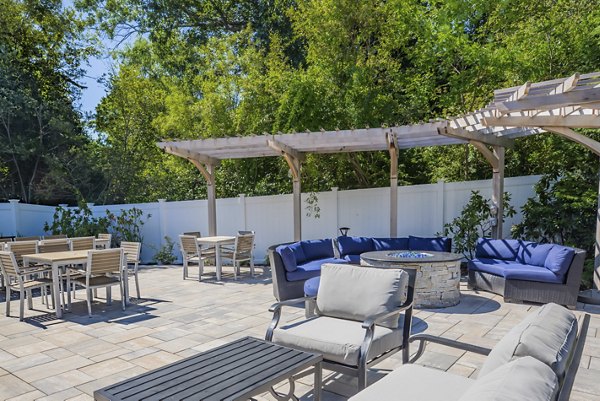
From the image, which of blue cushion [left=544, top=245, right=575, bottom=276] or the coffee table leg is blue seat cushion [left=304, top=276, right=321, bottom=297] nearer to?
the coffee table leg

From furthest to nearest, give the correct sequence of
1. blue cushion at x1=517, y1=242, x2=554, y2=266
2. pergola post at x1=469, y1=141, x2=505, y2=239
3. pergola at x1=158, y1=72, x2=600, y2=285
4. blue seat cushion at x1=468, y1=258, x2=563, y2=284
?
pergola post at x1=469, y1=141, x2=505, y2=239
blue cushion at x1=517, y1=242, x2=554, y2=266
blue seat cushion at x1=468, y1=258, x2=563, y2=284
pergola at x1=158, y1=72, x2=600, y2=285

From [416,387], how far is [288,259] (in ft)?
12.1

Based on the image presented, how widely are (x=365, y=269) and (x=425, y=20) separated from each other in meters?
8.50

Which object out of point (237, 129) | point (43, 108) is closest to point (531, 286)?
point (237, 129)

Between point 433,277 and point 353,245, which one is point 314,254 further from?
point 433,277

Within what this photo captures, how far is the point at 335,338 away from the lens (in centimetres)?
288

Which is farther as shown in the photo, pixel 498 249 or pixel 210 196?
pixel 210 196

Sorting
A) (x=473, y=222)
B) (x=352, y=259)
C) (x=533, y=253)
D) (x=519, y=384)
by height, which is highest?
(x=473, y=222)

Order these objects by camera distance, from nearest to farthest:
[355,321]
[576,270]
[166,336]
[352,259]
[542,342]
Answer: [542,342] → [355,321] → [166,336] → [576,270] → [352,259]

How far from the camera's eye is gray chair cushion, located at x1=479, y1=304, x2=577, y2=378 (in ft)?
5.08

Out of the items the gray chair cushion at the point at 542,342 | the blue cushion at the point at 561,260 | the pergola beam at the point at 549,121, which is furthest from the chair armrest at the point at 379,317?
the pergola beam at the point at 549,121

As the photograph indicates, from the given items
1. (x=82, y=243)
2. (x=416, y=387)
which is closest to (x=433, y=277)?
(x=416, y=387)

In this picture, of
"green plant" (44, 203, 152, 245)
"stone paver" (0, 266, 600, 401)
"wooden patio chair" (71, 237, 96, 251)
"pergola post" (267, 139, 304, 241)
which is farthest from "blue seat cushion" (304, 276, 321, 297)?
"green plant" (44, 203, 152, 245)

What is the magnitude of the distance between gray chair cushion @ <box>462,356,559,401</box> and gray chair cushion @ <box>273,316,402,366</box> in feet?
4.32
